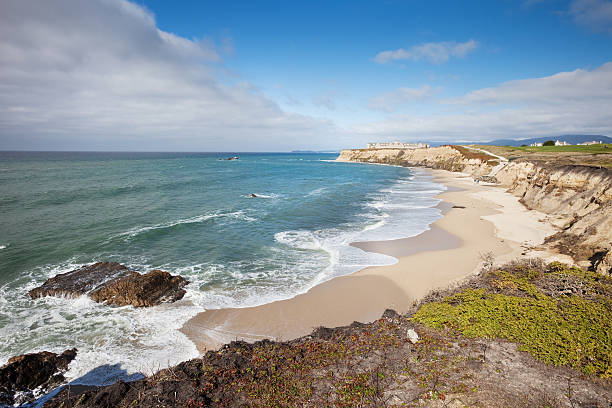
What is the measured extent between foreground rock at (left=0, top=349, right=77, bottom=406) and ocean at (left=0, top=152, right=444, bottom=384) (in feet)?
1.64

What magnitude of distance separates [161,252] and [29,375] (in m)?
11.8

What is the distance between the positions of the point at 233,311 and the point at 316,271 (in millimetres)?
6126

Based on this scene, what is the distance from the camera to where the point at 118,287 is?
568 inches

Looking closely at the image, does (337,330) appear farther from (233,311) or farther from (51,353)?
(51,353)

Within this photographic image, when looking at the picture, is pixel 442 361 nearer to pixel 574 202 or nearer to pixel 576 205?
pixel 576 205

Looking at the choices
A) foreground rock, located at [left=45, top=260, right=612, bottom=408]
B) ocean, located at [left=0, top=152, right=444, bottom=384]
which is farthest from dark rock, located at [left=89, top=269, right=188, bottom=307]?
foreground rock, located at [left=45, top=260, right=612, bottom=408]

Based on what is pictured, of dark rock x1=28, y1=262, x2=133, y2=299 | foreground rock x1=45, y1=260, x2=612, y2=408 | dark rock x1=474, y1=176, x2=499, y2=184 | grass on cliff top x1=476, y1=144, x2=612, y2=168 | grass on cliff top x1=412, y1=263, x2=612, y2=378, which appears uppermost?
grass on cliff top x1=476, y1=144, x2=612, y2=168

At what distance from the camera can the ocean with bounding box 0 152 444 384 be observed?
1131 cm

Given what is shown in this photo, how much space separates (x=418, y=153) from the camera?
12119 centimetres

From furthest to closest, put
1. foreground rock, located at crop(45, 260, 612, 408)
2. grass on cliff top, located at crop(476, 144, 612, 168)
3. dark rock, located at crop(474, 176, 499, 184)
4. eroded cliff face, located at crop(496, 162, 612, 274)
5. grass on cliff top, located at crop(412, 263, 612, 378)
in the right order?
dark rock, located at crop(474, 176, 499, 184)
grass on cliff top, located at crop(476, 144, 612, 168)
eroded cliff face, located at crop(496, 162, 612, 274)
grass on cliff top, located at crop(412, 263, 612, 378)
foreground rock, located at crop(45, 260, 612, 408)

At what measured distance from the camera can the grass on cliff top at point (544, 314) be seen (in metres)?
7.37

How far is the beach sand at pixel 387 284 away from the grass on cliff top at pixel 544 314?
3.80 meters

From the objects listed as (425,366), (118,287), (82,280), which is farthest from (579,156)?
(82,280)

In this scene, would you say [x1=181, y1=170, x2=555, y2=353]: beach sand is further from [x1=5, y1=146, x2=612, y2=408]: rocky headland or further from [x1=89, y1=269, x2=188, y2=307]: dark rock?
[x1=5, y1=146, x2=612, y2=408]: rocky headland
